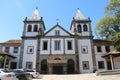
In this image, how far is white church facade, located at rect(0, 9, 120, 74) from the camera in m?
32.3

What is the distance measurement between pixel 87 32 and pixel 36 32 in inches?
472

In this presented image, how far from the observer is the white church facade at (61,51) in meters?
32.3

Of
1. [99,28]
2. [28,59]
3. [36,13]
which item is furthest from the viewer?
[36,13]

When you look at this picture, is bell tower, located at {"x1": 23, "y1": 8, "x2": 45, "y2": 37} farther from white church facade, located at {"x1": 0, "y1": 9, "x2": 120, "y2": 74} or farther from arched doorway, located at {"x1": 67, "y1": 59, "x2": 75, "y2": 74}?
arched doorway, located at {"x1": 67, "y1": 59, "x2": 75, "y2": 74}

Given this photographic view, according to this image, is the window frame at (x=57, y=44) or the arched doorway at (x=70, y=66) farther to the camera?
the window frame at (x=57, y=44)

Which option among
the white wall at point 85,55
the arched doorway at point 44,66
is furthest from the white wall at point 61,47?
the arched doorway at point 44,66

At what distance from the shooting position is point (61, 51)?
33.2 m

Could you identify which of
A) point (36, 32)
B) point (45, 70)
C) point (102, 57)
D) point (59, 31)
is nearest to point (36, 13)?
point (36, 32)

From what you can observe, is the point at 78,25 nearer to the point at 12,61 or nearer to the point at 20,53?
the point at 20,53

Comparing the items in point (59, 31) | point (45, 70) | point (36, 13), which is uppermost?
point (36, 13)

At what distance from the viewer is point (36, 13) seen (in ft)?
131

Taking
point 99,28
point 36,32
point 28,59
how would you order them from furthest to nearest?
point 36,32 < point 28,59 < point 99,28

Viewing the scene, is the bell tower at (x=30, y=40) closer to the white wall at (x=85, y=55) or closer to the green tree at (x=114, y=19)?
the white wall at (x=85, y=55)

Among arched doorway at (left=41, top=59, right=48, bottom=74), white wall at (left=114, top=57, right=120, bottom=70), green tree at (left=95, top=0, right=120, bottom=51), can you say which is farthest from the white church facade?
green tree at (left=95, top=0, right=120, bottom=51)
